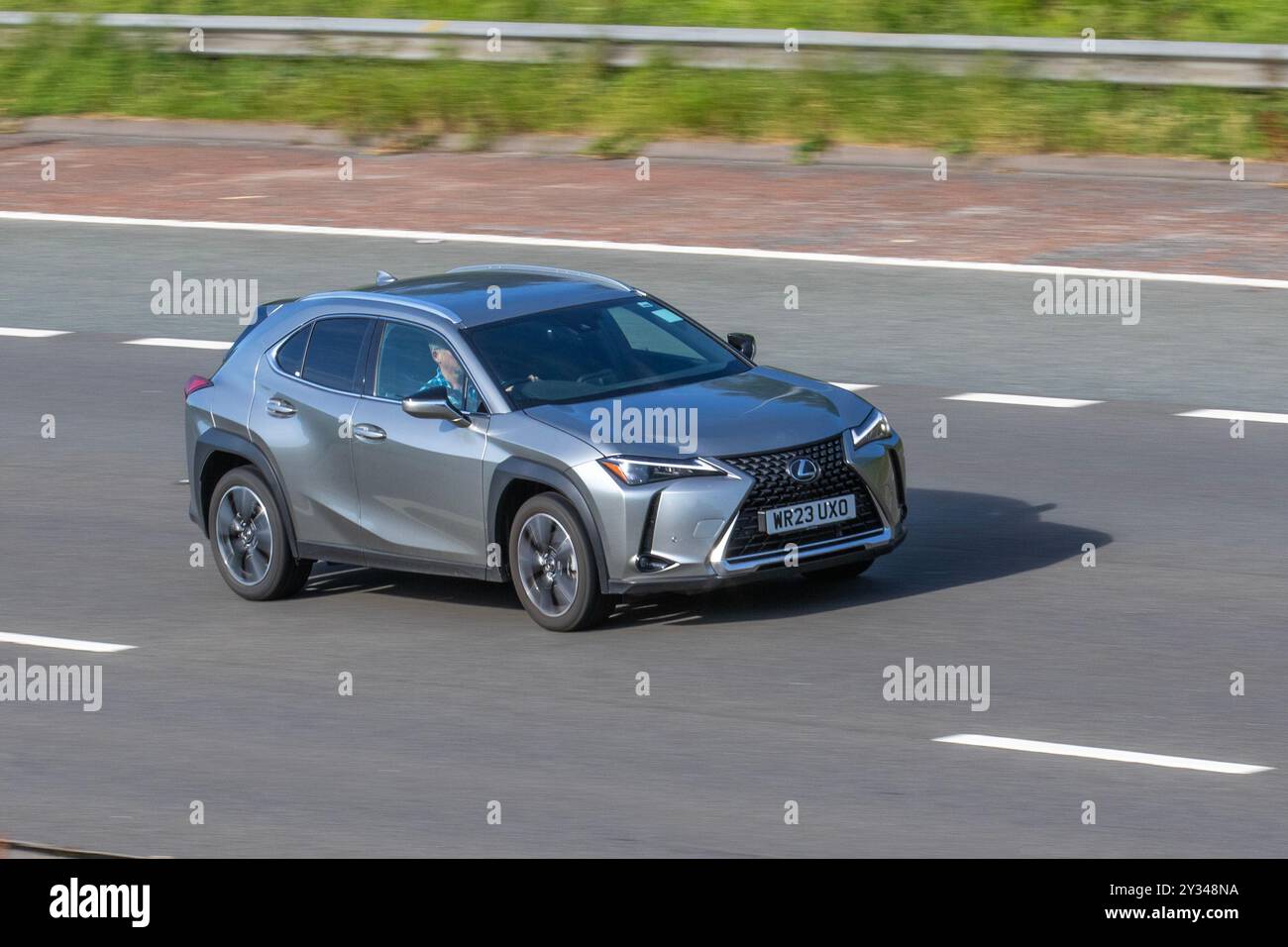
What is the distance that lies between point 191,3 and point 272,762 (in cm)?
2283

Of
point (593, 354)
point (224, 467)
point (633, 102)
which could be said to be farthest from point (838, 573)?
point (633, 102)

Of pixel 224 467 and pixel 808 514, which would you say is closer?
pixel 808 514

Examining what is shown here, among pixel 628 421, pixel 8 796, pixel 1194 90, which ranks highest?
pixel 1194 90

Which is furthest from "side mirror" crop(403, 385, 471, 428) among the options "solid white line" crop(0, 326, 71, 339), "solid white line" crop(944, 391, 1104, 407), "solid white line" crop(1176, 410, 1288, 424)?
"solid white line" crop(0, 326, 71, 339)

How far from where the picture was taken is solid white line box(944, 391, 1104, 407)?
1463 centimetres

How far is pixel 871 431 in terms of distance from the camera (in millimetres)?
10734

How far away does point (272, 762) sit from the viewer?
8.95m

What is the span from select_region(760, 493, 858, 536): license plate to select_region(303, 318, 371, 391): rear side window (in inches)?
89.4

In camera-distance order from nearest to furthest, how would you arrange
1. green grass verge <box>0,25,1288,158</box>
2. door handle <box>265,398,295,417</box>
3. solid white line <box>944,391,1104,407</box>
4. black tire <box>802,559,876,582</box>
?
black tire <box>802,559,876,582</box> → door handle <box>265,398,295,417</box> → solid white line <box>944,391,1104,407</box> → green grass verge <box>0,25,1288,158</box>

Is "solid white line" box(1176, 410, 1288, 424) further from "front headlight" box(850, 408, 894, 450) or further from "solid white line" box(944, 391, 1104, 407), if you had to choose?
"front headlight" box(850, 408, 894, 450)

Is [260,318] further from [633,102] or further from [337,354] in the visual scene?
[633,102]

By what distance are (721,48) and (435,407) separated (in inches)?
528

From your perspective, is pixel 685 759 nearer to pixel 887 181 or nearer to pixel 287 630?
pixel 287 630
